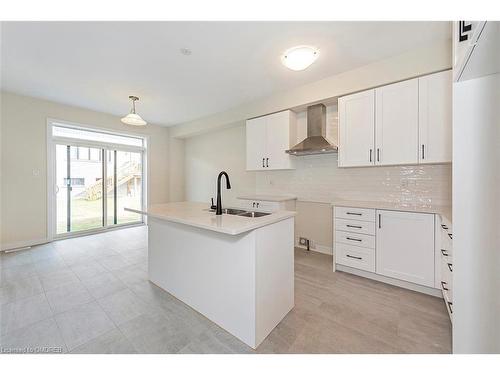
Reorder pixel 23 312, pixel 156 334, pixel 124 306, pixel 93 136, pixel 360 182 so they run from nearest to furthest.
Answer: pixel 156 334 < pixel 23 312 < pixel 124 306 < pixel 360 182 < pixel 93 136

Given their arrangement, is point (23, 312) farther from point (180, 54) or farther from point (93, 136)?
point (93, 136)

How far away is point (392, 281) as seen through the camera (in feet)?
7.45

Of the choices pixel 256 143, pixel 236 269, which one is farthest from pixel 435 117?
pixel 236 269

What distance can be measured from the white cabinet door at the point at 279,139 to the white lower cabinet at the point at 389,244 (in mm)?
1263

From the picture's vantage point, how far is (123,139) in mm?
4984

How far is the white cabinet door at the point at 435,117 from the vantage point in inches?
82.5

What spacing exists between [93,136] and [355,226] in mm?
5407

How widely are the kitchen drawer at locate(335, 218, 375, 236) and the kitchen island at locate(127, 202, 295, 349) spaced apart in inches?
41.8

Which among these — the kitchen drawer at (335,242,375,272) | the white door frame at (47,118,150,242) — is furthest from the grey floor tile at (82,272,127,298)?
the kitchen drawer at (335,242,375,272)

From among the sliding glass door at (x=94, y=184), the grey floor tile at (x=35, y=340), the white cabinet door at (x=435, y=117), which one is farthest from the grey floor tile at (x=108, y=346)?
the sliding glass door at (x=94, y=184)
